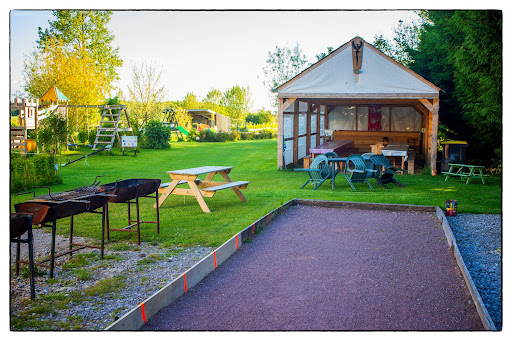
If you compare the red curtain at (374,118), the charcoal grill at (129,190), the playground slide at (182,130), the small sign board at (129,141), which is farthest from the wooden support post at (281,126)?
the playground slide at (182,130)

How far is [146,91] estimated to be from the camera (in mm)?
25109

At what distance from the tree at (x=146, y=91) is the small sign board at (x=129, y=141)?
6.15 metres

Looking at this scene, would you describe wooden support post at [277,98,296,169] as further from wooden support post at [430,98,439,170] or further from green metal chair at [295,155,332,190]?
wooden support post at [430,98,439,170]

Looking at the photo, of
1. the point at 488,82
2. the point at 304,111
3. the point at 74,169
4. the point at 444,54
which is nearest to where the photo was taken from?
the point at 488,82

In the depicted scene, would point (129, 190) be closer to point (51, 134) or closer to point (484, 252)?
point (484, 252)

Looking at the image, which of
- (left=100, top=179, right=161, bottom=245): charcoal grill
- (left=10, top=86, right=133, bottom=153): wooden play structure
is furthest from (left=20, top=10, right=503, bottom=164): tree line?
(left=100, top=179, right=161, bottom=245): charcoal grill

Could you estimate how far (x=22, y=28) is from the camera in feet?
17.0

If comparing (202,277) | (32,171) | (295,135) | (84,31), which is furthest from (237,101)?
(202,277)

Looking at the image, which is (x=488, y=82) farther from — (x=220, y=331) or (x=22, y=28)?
(x=22, y=28)

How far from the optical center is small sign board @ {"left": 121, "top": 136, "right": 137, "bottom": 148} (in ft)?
60.2

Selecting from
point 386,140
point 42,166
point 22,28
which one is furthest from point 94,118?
point 22,28

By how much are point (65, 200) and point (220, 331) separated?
84.6 inches

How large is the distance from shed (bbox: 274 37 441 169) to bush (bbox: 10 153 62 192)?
654cm

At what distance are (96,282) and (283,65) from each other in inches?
791
